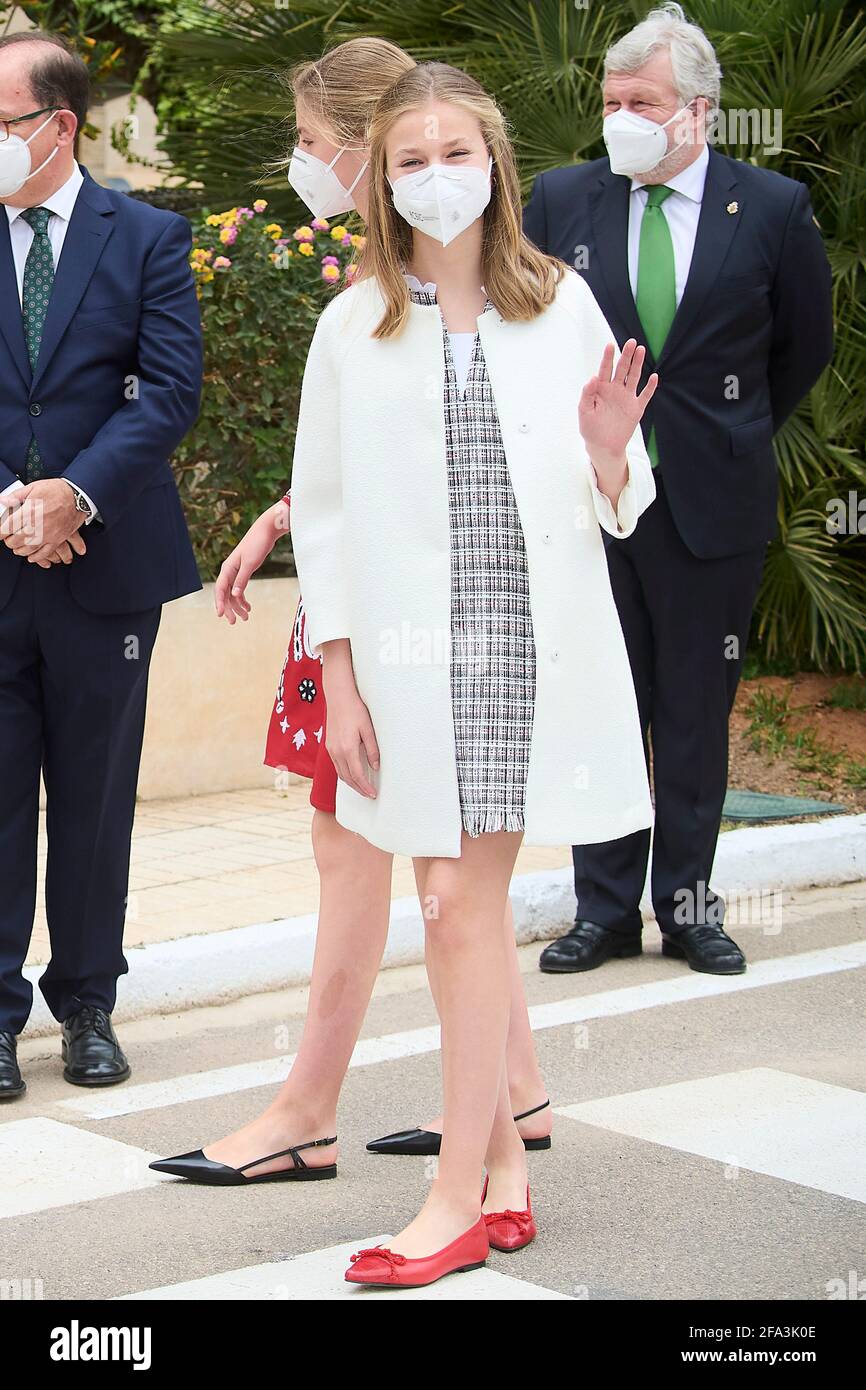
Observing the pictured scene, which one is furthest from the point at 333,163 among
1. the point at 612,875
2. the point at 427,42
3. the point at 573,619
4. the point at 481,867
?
the point at 427,42

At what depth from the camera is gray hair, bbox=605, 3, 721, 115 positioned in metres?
4.93

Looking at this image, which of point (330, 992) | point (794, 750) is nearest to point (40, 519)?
point (330, 992)

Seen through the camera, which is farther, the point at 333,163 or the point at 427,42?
the point at 427,42

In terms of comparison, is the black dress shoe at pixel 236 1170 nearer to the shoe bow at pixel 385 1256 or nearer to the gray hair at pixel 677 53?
the shoe bow at pixel 385 1256

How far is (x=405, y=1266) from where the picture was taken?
3031mm

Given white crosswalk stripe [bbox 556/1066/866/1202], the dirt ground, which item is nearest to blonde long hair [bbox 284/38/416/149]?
white crosswalk stripe [bbox 556/1066/866/1202]

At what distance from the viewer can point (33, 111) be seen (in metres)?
4.13

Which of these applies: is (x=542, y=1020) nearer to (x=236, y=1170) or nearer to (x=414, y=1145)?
(x=414, y=1145)

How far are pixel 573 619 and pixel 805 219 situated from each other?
2.50m

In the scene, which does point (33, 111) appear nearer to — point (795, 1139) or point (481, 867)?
point (481, 867)

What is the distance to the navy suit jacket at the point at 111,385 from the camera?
4145 millimetres

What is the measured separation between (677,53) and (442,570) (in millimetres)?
2419

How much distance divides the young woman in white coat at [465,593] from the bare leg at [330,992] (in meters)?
0.41

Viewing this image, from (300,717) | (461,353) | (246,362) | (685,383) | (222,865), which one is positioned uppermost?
(246,362)
